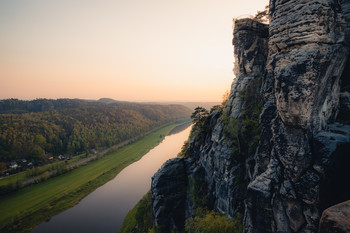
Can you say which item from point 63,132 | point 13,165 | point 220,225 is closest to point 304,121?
point 220,225

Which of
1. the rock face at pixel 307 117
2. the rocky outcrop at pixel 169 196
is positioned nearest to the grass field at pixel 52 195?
the rocky outcrop at pixel 169 196

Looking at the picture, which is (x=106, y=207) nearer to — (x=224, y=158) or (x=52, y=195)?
(x=52, y=195)

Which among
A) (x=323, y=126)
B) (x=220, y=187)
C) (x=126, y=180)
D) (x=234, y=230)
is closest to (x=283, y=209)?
(x=323, y=126)

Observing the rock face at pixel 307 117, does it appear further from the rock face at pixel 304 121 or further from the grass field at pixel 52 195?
the grass field at pixel 52 195

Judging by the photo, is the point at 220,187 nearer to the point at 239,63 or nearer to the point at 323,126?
A: the point at 323,126

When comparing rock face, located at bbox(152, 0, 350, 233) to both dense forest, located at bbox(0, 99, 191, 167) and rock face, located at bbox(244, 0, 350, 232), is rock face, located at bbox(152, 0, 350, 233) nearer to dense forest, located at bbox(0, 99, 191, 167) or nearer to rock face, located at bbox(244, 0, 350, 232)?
rock face, located at bbox(244, 0, 350, 232)

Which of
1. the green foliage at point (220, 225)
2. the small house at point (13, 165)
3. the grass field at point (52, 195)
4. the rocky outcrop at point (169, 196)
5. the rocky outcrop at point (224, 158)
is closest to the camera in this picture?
the green foliage at point (220, 225)
